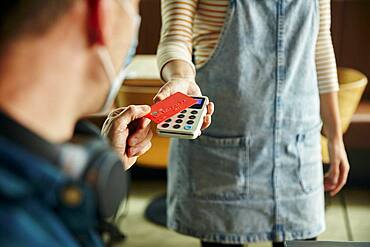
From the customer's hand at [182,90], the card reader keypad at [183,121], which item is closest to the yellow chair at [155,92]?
the customer's hand at [182,90]

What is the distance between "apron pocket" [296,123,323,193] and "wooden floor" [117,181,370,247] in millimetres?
992

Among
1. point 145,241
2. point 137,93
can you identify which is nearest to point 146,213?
point 145,241

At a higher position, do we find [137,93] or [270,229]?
[270,229]

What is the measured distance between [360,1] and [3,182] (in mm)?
2664

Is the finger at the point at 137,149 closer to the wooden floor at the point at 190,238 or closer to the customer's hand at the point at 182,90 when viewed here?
the customer's hand at the point at 182,90

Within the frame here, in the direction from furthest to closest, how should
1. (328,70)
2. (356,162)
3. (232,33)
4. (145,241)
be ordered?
(356,162) < (145,241) < (328,70) < (232,33)

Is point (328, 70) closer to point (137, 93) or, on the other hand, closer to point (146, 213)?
point (137, 93)

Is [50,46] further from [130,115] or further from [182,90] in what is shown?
[182,90]

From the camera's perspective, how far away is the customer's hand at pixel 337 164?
1462 millimetres

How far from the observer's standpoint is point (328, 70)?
4.69 feet

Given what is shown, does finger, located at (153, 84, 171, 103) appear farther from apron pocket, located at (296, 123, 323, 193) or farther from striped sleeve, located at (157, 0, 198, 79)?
apron pocket, located at (296, 123, 323, 193)

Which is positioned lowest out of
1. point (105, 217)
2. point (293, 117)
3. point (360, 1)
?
point (360, 1)

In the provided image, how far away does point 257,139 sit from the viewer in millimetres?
1360

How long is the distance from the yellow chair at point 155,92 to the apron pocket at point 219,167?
0.81 metres
